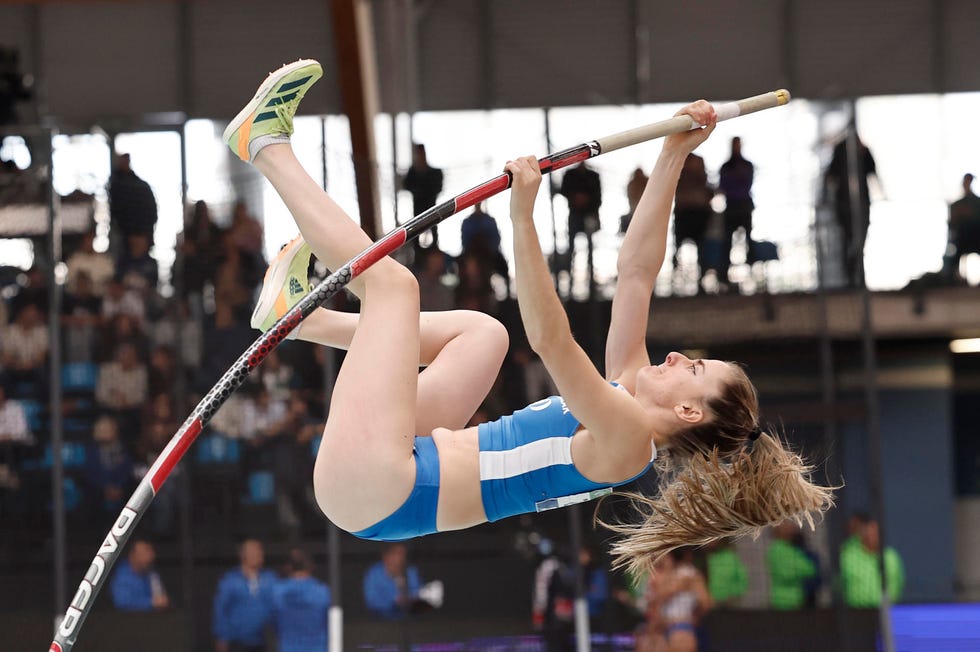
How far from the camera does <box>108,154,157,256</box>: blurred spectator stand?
6.36 meters

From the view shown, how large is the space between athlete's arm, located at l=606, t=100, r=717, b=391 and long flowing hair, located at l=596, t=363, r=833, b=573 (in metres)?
0.26

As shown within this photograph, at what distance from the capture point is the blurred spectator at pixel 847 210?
6.60 metres

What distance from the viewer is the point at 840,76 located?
13.4 metres

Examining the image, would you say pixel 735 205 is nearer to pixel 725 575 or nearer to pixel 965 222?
pixel 725 575

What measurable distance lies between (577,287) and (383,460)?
142 inches

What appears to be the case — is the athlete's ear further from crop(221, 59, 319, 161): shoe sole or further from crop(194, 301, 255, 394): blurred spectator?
crop(194, 301, 255, 394): blurred spectator

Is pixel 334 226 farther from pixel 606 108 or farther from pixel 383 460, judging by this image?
pixel 606 108

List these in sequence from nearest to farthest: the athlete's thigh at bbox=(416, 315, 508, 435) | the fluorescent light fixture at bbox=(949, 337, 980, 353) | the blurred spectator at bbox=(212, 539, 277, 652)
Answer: the athlete's thigh at bbox=(416, 315, 508, 435) → the blurred spectator at bbox=(212, 539, 277, 652) → the fluorescent light fixture at bbox=(949, 337, 980, 353)

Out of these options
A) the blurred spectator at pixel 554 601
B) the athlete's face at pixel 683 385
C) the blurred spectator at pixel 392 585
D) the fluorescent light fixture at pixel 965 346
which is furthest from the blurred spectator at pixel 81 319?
the fluorescent light fixture at pixel 965 346

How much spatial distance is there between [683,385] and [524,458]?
0.47 meters

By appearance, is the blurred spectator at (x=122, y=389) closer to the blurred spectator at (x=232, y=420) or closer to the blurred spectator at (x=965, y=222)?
the blurred spectator at (x=232, y=420)

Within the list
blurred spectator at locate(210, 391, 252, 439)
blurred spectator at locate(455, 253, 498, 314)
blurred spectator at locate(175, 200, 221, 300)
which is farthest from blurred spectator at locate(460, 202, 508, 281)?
blurred spectator at locate(210, 391, 252, 439)

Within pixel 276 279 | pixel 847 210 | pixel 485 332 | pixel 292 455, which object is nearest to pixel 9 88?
pixel 292 455

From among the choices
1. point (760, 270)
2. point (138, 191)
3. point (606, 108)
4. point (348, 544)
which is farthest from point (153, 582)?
point (606, 108)
